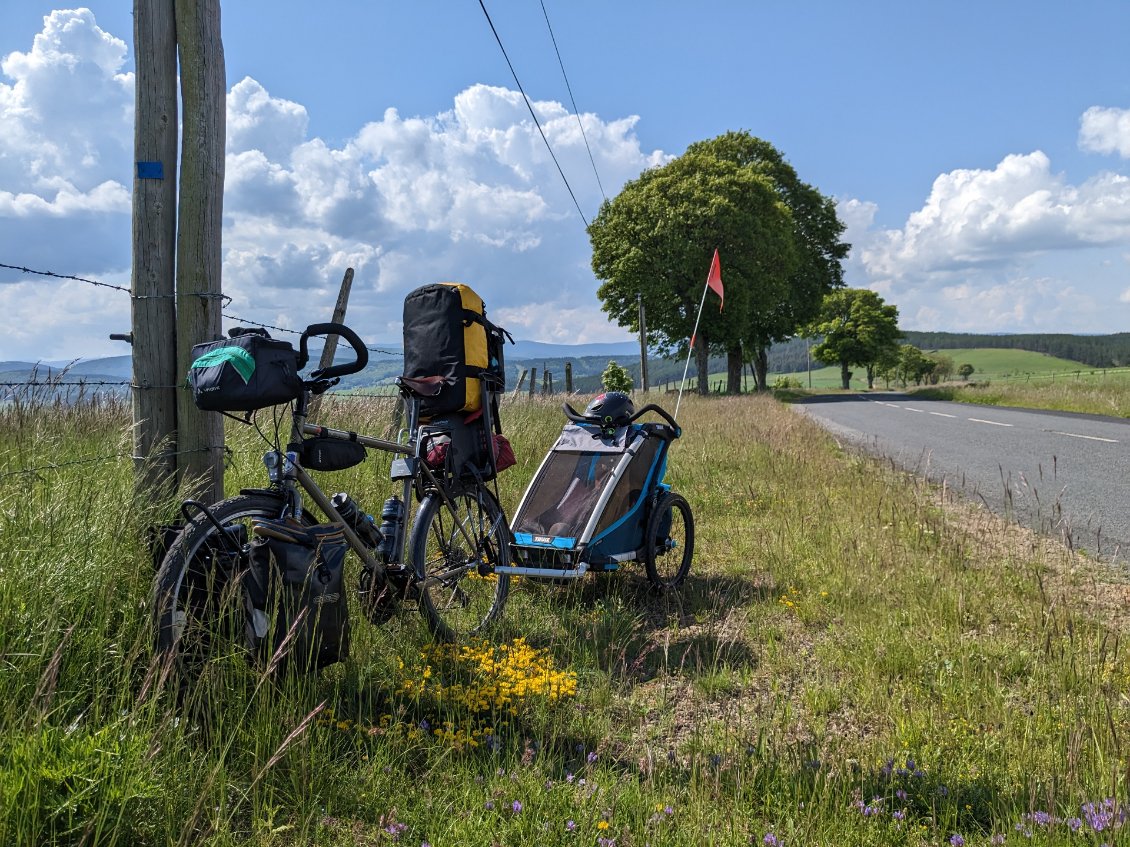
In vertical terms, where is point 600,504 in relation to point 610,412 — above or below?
below

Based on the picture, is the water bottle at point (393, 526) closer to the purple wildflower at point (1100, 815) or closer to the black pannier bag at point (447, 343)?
the black pannier bag at point (447, 343)

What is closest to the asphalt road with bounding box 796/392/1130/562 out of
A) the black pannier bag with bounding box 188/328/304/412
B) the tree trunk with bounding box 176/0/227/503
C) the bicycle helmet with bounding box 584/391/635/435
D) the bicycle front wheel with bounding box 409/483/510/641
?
the bicycle helmet with bounding box 584/391/635/435

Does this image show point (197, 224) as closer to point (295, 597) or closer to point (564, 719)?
point (295, 597)

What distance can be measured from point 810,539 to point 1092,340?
211m

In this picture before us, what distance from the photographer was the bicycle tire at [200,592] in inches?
100

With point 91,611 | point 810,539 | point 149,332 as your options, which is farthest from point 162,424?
point 810,539

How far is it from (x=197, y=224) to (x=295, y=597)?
6.85ft

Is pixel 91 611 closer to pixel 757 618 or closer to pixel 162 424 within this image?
pixel 162 424

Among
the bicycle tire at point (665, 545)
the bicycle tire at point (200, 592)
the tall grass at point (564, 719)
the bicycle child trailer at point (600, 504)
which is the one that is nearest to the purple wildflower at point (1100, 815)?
the tall grass at point (564, 719)

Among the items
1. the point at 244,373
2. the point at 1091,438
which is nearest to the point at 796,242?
the point at 1091,438

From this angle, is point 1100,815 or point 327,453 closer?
point 1100,815

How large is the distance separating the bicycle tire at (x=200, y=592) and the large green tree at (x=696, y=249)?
33.1m

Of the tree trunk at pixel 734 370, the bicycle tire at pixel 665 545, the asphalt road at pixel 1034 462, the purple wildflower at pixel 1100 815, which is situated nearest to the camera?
the purple wildflower at pixel 1100 815

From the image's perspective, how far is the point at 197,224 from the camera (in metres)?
3.73
